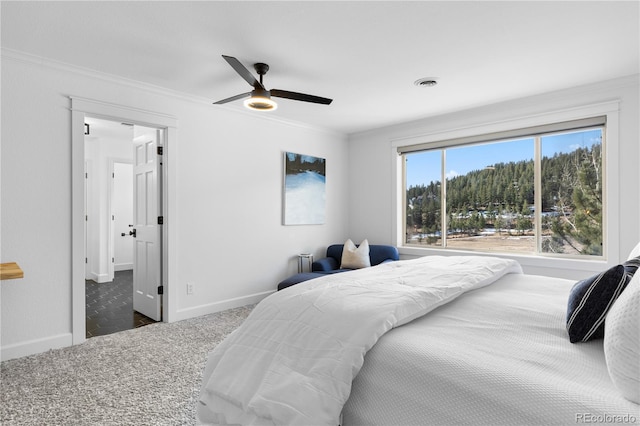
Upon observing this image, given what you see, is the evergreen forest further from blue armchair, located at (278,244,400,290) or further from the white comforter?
the white comforter

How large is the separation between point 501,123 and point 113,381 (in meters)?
4.57

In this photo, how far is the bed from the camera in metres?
1.07

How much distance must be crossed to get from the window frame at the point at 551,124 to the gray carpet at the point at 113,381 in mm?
3343

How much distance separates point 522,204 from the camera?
4.29 meters

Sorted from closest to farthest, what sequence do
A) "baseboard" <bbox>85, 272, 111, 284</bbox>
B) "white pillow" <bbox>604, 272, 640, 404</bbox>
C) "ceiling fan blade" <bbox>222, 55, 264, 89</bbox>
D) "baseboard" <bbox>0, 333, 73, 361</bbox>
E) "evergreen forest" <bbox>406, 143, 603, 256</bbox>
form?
"white pillow" <bbox>604, 272, 640, 404</bbox>
"ceiling fan blade" <bbox>222, 55, 264, 89</bbox>
"baseboard" <bbox>0, 333, 73, 361</bbox>
"evergreen forest" <bbox>406, 143, 603, 256</bbox>
"baseboard" <bbox>85, 272, 111, 284</bbox>

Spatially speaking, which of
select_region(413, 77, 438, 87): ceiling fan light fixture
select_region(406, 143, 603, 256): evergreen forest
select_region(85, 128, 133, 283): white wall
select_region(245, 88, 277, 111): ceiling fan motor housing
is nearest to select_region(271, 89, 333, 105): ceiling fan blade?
select_region(245, 88, 277, 111): ceiling fan motor housing

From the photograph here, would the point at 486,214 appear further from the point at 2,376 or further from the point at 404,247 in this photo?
the point at 2,376

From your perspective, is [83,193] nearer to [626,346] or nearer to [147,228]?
[147,228]

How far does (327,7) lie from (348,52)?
649 millimetres

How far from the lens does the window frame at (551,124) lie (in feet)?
11.5

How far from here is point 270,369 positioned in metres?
1.59

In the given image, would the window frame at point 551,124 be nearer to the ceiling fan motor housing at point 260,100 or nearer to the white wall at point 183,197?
the white wall at point 183,197

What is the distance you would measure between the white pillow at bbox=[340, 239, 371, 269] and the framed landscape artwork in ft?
2.35

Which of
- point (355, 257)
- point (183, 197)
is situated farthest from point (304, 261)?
point (183, 197)
